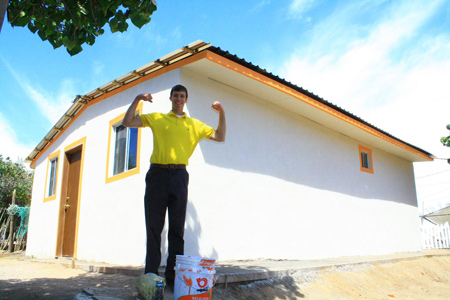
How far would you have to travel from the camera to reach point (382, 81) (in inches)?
480

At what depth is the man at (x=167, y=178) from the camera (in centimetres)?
352

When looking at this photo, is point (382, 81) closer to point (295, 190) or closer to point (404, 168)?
point (404, 168)

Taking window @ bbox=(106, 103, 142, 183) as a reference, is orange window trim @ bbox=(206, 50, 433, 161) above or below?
above

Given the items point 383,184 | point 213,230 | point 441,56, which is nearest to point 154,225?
point 213,230

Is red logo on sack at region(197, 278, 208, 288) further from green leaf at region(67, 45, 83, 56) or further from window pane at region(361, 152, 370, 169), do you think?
window pane at region(361, 152, 370, 169)

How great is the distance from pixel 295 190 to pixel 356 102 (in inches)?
227

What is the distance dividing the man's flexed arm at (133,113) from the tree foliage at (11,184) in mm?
20822

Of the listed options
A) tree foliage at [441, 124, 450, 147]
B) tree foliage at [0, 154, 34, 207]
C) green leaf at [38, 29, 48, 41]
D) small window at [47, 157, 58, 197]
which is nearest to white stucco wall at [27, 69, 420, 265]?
small window at [47, 157, 58, 197]

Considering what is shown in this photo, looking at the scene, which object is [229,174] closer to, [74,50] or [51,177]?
[74,50]

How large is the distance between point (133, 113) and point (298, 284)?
11.4ft

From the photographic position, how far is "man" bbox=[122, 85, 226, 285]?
3.52 meters

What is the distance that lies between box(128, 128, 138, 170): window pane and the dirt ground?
202cm

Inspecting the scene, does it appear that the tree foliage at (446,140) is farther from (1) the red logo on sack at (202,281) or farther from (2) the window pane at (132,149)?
(1) the red logo on sack at (202,281)

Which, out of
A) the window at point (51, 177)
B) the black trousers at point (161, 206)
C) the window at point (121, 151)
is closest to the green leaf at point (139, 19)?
the black trousers at point (161, 206)
